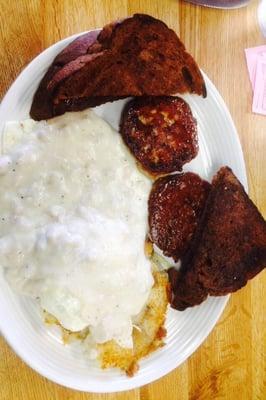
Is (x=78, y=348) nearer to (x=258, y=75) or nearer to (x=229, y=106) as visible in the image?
(x=229, y=106)

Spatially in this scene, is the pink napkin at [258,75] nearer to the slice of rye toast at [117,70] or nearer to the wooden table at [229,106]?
the wooden table at [229,106]

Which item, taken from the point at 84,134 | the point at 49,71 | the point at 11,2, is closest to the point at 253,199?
the point at 84,134

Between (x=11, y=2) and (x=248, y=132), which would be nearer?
(x=11, y=2)

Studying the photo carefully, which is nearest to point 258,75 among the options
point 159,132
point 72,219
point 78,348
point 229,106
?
point 229,106

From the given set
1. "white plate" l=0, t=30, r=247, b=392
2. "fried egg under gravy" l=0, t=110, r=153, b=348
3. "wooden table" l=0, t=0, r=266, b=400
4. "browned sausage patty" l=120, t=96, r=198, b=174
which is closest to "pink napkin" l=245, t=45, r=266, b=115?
"wooden table" l=0, t=0, r=266, b=400

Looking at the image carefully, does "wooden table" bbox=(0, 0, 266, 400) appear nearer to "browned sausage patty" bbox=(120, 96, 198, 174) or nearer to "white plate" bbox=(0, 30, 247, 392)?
"white plate" bbox=(0, 30, 247, 392)

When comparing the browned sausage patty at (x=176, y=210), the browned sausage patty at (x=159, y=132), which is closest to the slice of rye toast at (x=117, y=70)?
the browned sausage patty at (x=159, y=132)

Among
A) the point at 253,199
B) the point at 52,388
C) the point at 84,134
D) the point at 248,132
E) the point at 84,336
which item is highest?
the point at 84,134

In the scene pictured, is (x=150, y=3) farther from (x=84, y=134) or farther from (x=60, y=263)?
(x=60, y=263)
